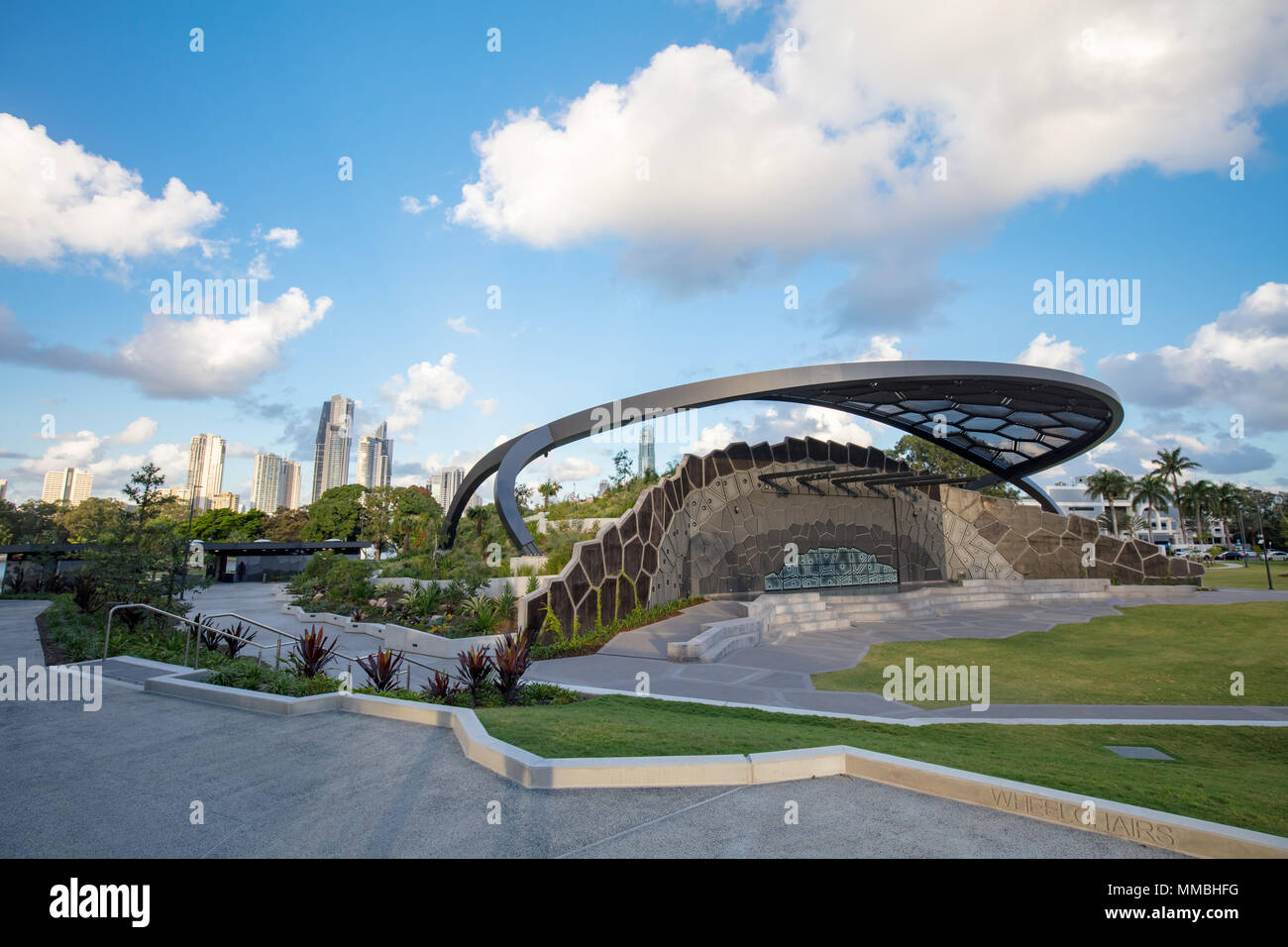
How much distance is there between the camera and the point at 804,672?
11.5 meters

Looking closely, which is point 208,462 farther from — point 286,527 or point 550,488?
point 550,488

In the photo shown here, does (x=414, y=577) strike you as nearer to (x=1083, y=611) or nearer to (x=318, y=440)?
(x=1083, y=611)

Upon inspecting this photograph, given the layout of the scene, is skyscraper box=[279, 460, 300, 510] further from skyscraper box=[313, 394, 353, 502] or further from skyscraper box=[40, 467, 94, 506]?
skyscraper box=[40, 467, 94, 506]

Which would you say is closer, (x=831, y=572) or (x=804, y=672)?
(x=804, y=672)

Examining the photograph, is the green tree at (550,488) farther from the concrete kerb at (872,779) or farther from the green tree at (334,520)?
the green tree at (334,520)

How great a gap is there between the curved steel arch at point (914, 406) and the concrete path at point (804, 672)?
5012mm

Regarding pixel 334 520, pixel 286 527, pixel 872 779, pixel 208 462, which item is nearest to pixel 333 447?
pixel 208 462

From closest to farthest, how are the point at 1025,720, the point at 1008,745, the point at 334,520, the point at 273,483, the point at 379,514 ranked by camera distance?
1. the point at 1008,745
2. the point at 1025,720
3. the point at 379,514
4. the point at 334,520
5. the point at 273,483

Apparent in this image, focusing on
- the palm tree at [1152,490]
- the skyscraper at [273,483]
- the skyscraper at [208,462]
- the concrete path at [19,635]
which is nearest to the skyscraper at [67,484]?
the skyscraper at [208,462]

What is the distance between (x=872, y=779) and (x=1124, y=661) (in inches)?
427

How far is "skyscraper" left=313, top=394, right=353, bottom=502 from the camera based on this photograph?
19600 cm

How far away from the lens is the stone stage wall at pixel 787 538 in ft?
49.8
